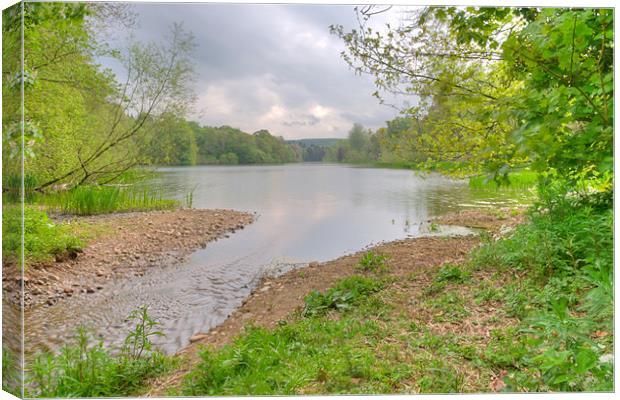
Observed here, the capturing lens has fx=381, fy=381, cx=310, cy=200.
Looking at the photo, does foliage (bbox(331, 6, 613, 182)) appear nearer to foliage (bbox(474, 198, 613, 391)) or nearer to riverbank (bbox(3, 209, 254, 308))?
foliage (bbox(474, 198, 613, 391))

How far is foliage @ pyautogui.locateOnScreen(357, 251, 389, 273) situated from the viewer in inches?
105

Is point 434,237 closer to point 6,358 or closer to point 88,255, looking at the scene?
point 88,255

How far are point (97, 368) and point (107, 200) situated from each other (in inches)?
48.5

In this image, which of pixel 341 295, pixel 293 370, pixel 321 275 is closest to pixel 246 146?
pixel 321 275

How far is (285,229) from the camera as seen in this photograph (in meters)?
2.67

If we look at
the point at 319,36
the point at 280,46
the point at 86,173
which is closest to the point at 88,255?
the point at 86,173

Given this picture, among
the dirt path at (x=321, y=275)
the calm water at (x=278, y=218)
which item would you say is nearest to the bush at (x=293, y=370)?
the dirt path at (x=321, y=275)

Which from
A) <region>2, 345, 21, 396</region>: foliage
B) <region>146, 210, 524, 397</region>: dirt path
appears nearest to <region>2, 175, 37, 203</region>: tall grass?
<region>2, 345, 21, 396</region>: foliage

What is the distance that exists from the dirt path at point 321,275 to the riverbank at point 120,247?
0.54 meters

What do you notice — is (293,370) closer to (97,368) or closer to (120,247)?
(97,368)

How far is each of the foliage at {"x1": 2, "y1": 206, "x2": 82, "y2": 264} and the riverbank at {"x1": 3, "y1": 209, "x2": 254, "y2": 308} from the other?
0.05m

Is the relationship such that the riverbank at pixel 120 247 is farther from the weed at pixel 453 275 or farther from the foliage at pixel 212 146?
the weed at pixel 453 275

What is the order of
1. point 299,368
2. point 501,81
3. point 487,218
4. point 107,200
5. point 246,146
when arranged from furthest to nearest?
1. point 487,218
2. point 107,200
3. point 246,146
4. point 501,81
5. point 299,368

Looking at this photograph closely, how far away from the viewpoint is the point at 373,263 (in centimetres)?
270
